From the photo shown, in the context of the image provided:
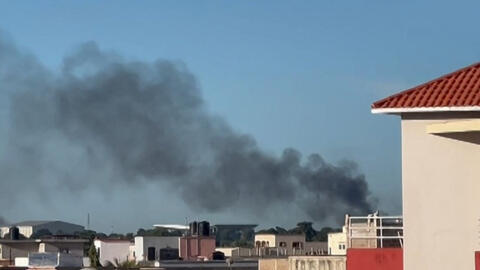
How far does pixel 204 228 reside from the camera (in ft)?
423

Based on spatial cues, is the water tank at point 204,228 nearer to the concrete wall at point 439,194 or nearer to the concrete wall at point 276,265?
the concrete wall at point 276,265

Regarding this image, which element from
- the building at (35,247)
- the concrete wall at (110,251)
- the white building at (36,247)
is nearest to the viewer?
the concrete wall at (110,251)

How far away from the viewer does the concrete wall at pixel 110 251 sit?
106 metres

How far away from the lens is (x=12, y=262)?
114m

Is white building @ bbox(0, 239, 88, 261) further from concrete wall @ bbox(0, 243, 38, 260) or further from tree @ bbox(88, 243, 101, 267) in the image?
tree @ bbox(88, 243, 101, 267)

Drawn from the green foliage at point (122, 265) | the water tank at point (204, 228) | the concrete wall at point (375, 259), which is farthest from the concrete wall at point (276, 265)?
the water tank at point (204, 228)

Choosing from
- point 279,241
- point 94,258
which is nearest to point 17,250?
point 94,258

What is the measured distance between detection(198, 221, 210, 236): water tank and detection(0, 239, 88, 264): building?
12996 millimetres

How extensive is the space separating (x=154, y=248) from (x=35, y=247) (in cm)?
1304

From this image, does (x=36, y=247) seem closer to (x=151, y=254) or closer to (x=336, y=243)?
(x=151, y=254)

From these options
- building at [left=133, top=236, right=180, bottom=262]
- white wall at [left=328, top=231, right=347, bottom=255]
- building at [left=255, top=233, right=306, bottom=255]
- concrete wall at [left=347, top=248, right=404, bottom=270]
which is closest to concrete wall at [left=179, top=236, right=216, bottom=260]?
building at [left=133, top=236, right=180, bottom=262]

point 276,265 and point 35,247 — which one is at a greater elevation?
point 35,247

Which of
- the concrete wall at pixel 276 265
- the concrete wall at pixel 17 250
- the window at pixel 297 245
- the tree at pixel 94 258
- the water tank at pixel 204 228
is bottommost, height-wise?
the concrete wall at pixel 276 265

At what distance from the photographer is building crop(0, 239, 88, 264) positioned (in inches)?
4659
